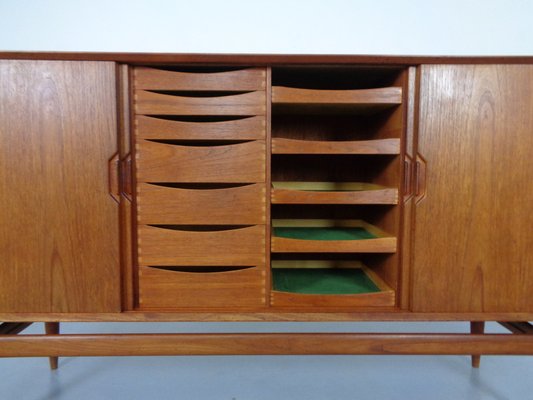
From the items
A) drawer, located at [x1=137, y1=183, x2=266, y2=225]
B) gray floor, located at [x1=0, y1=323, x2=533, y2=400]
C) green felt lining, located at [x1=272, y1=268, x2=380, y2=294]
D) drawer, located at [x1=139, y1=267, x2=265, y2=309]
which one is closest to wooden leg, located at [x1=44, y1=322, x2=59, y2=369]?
gray floor, located at [x1=0, y1=323, x2=533, y2=400]

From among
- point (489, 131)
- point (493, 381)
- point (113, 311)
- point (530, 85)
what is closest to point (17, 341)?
point (113, 311)

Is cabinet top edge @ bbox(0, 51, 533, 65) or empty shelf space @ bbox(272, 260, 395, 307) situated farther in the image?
empty shelf space @ bbox(272, 260, 395, 307)

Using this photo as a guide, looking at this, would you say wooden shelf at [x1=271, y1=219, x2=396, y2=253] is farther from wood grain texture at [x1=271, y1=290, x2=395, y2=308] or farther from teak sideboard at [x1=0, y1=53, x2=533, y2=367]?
wood grain texture at [x1=271, y1=290, x2=395, y2=308]

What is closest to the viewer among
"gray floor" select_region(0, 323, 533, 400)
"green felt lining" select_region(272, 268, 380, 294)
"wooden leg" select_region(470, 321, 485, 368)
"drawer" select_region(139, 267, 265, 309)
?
"drawer" select_region(139, 267, 265, 309)

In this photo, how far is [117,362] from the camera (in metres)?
1.54

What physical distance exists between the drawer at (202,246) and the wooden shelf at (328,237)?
0.21ft

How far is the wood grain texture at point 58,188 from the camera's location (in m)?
0.92

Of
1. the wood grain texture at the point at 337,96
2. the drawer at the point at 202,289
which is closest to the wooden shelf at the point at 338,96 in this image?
the wood grain texture at the point at 337,96

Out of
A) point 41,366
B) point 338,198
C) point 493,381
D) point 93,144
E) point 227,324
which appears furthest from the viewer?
point 227,324

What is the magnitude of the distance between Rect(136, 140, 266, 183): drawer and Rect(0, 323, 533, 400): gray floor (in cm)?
88

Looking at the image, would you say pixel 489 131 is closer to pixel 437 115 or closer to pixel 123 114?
pixel 437 115

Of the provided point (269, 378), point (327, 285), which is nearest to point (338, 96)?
point (327, 285)

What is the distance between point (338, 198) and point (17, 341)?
983 millimetres

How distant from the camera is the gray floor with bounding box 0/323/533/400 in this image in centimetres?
133
